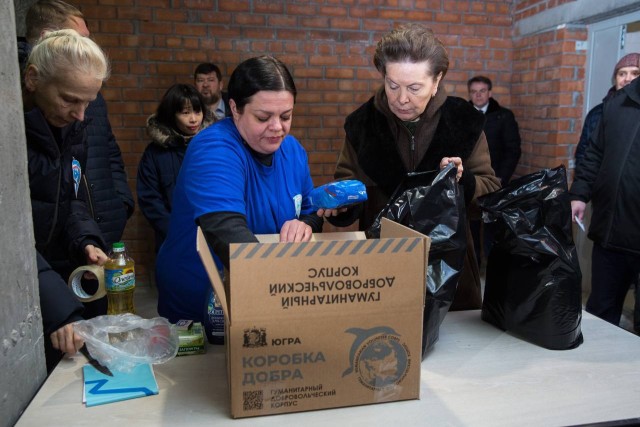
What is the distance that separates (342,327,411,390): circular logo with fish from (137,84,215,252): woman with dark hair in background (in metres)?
2.17

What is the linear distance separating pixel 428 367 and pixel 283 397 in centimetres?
37

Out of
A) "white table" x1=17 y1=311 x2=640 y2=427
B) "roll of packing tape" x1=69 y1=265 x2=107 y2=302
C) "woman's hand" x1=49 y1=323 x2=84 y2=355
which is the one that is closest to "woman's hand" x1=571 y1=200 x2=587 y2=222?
"white table" x1=17 y1=311 x2=640 y2=427

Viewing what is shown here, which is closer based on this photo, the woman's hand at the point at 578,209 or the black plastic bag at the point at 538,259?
the black plastic bag at the point at 538,259

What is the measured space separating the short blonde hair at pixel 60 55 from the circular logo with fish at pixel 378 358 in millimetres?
1023

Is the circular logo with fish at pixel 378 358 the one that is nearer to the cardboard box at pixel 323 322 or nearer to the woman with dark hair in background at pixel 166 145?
the cardboard box at pixel 323 322

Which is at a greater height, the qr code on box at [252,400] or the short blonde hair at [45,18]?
the short blonde hair at [45,18]

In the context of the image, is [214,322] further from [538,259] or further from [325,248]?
[538,259]

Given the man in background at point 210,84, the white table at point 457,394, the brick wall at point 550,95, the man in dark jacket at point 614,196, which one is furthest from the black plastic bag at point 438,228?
the brick wall at point 550,95

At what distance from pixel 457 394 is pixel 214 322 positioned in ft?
1.89

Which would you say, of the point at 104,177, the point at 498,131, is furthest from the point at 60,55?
the point at 498,131

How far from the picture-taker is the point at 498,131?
4.07 meters

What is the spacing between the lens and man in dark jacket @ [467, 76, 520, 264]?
405cm

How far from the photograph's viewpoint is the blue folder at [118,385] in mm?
1033

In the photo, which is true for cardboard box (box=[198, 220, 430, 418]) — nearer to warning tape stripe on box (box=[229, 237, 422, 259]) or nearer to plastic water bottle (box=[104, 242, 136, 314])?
warning tape stripe on box (box=[229, 237, 422, 259])
